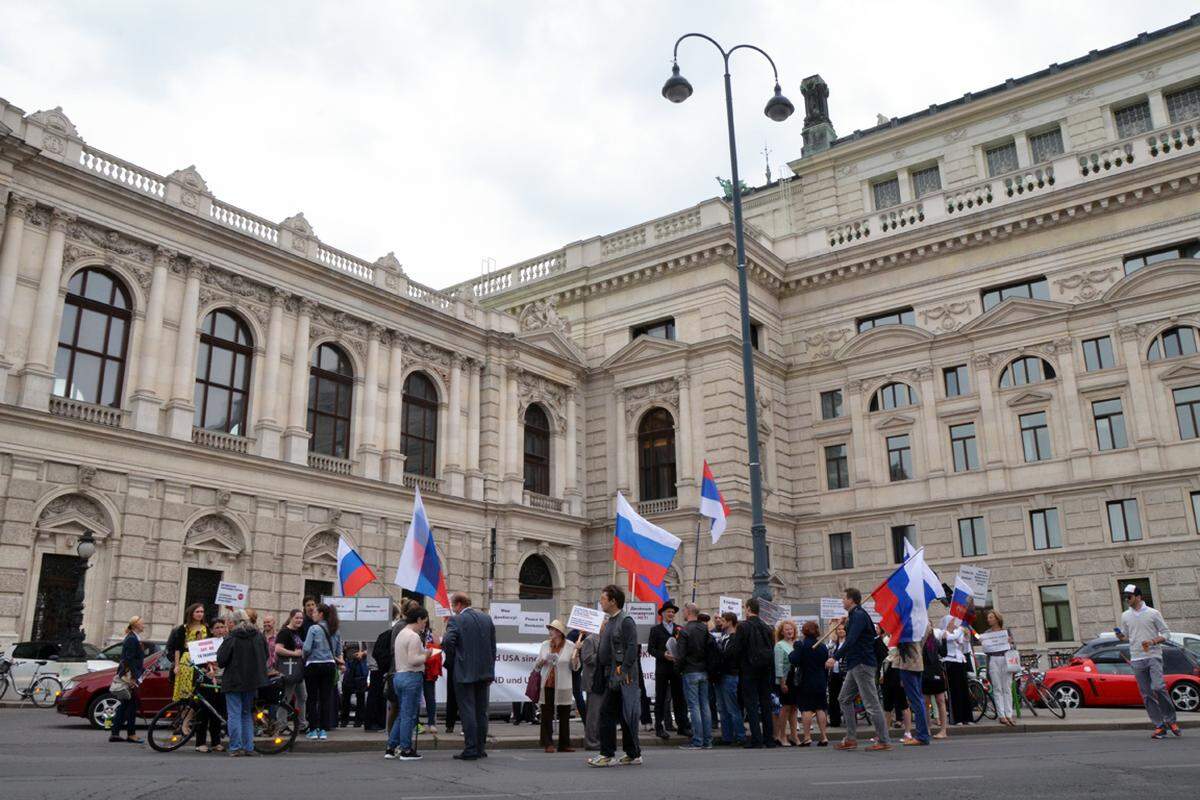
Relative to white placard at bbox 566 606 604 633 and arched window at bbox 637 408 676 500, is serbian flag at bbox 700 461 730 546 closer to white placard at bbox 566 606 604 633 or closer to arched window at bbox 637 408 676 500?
white placard at bbox 566 606 604 633

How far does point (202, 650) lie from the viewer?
39.9 ft

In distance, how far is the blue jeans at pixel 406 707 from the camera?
38.5 feet

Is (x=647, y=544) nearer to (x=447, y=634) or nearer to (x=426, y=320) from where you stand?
(x=447, y=634)

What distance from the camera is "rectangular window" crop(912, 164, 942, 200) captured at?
39.4 m

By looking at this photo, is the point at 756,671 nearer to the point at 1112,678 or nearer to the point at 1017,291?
the point at 1112,678

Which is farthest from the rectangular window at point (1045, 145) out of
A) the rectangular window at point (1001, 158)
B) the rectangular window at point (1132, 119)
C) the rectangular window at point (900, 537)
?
the rectangular window at point (900, 537)

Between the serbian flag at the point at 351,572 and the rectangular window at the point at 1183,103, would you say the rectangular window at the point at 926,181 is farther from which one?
the serbian flag at the point at 351,572

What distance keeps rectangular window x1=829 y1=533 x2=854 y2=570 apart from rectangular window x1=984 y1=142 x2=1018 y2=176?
15043mm

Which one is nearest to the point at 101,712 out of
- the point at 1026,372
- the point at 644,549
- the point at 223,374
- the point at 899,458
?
the point at 644,549

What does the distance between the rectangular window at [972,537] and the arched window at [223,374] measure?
23.4m

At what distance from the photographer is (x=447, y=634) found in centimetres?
1202

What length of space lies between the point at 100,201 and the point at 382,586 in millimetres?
13248

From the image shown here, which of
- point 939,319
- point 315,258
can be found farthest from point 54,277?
point 939,319

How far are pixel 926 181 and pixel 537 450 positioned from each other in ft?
62.2
